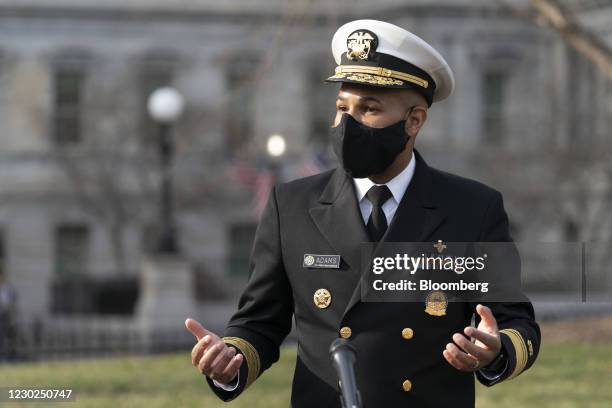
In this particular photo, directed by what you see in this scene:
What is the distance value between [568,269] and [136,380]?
9832 mm

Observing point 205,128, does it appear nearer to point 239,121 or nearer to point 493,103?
point 239,121

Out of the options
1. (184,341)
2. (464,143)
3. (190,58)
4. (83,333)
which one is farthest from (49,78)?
(184,341)

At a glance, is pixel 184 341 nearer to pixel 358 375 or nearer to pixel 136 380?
pixel 136 380

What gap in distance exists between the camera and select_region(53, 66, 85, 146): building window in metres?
40.8

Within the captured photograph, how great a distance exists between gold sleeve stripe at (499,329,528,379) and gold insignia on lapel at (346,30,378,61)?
1047 millimetres

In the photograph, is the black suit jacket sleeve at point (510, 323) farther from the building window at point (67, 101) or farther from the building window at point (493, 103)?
the building window at point (67, 101)

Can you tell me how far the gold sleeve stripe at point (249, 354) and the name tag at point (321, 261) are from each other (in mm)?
334

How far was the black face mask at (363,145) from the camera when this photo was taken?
180 inches

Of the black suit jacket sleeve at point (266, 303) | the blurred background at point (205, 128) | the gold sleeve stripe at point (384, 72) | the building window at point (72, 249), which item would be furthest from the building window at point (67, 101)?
the gold sleeve stripe at point (384, 72)

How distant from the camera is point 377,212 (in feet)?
15.5

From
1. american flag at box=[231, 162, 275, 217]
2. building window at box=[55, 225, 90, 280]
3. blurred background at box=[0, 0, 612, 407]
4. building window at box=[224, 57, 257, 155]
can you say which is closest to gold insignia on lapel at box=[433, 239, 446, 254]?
american flag at box=[231, 162, 275, 217]

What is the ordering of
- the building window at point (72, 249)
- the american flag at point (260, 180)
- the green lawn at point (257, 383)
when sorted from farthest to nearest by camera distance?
1. the building window at point (72, 249)
2. the american flag at point (260, 180)
3. the green lawn at point (257, 383)

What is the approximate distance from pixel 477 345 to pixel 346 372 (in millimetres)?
472

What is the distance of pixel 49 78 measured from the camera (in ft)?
134
